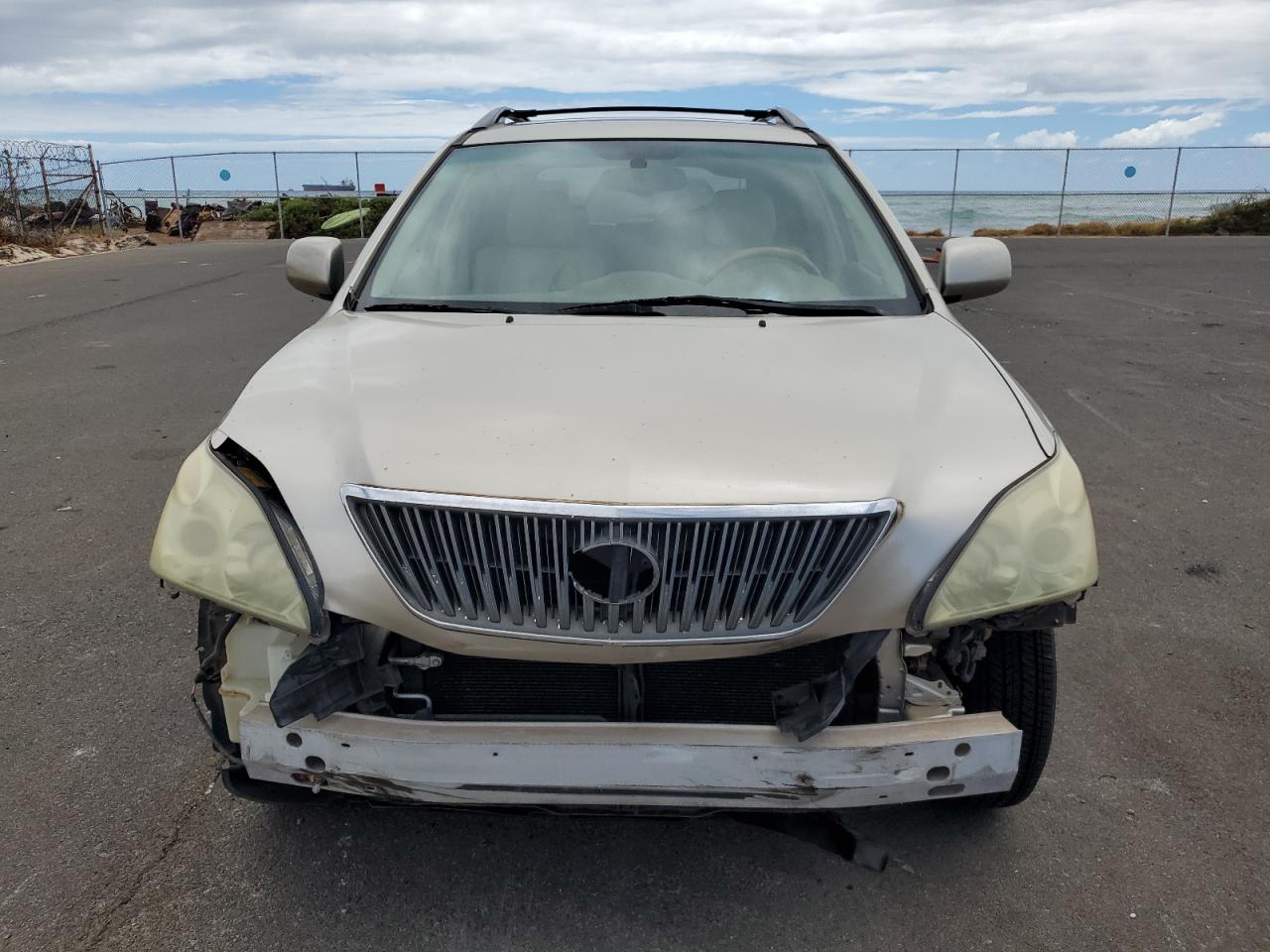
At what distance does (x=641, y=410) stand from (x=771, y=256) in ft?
4.12

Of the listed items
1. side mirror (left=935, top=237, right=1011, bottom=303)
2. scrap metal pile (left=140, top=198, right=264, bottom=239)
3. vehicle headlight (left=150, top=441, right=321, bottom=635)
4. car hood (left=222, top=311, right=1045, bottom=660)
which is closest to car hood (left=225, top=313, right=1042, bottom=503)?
car hood (left=222, top=311, right=1045, bottom=660)

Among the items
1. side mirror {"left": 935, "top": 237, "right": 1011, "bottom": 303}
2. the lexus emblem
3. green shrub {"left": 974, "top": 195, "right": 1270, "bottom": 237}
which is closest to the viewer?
the lexus emblem

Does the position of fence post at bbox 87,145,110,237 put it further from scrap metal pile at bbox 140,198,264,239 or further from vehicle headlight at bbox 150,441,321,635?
vehicle headlight at bbox 150,441,321,635

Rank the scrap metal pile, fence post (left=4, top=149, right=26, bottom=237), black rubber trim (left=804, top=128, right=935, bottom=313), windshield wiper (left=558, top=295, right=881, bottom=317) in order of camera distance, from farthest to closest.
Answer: the scrap metal pile < fence post (left=4, top=149, right=26, bottom=237) < black rubber trim (left=804, top=128, right=935, bottom=313) < windshield wiper (left=558, top=295, right=881, bottom=317)

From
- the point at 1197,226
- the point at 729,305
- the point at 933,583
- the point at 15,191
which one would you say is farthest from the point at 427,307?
the point at 1197,226

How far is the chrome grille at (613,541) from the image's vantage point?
212cm

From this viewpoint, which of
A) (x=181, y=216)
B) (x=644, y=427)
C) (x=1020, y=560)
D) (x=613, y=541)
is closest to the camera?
(x=613, y=541)

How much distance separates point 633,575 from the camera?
2119mm

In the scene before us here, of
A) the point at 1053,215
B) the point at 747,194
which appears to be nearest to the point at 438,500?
the point at 747,194

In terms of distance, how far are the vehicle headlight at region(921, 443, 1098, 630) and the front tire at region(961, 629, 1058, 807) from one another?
11.4 inches

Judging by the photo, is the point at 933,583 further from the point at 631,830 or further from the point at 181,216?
the point at 181,216

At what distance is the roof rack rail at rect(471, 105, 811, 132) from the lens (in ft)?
14.5

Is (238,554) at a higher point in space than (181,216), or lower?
higher

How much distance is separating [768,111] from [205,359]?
608 centimetres
